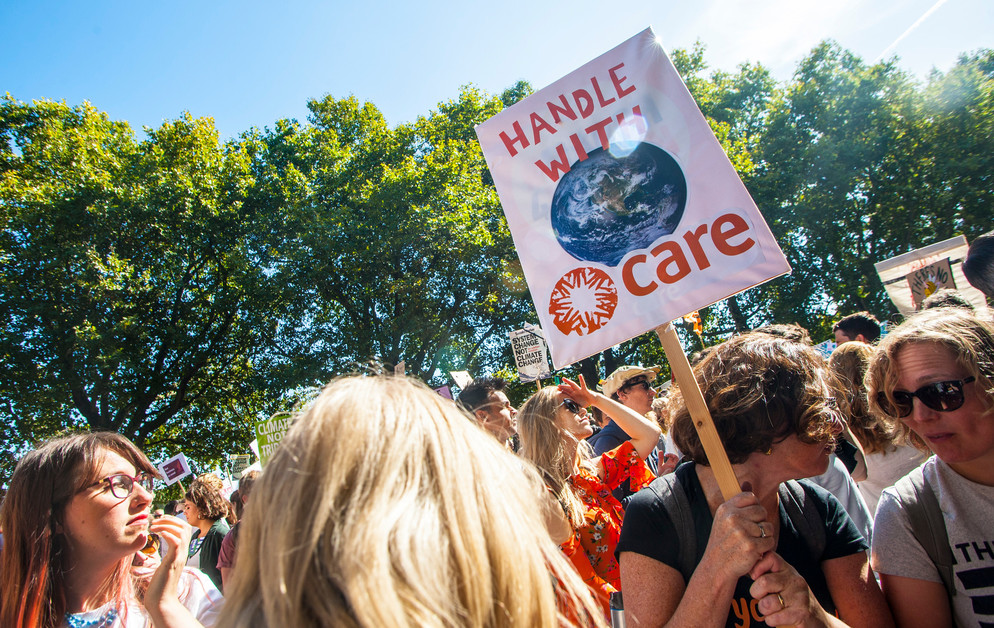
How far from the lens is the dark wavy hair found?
179cm

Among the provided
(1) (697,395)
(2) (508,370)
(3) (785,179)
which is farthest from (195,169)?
(3) (785,179)

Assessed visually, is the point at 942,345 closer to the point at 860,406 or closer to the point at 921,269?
the point at 860,406

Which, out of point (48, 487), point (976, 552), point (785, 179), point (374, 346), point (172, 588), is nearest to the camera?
point (976, 552)

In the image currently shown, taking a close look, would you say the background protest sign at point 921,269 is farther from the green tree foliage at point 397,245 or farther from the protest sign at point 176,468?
the protest sign at point 176,468

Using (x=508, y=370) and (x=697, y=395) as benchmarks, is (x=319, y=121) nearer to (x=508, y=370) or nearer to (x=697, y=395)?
(x=508, y=370)

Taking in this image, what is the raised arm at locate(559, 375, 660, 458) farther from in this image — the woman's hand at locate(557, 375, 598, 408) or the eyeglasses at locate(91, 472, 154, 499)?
the eyeglasses at locate(91, 472, 154, 499)

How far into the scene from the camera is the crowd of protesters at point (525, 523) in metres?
0.87

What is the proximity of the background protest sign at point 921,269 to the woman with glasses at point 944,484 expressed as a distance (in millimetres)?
6379

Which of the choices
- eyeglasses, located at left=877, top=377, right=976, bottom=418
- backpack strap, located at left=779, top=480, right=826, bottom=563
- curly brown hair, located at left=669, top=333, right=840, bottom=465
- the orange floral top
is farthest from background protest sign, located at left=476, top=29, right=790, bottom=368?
the orange floral top

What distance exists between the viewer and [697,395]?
1.72 metres

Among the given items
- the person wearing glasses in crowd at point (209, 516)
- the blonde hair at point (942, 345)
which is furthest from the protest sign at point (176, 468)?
the blonde hair at point (942, 345)

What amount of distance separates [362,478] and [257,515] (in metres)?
0.21

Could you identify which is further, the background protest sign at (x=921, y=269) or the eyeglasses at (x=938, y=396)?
the background protest sign at (x=921, y=269)

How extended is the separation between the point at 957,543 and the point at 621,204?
1.50m
